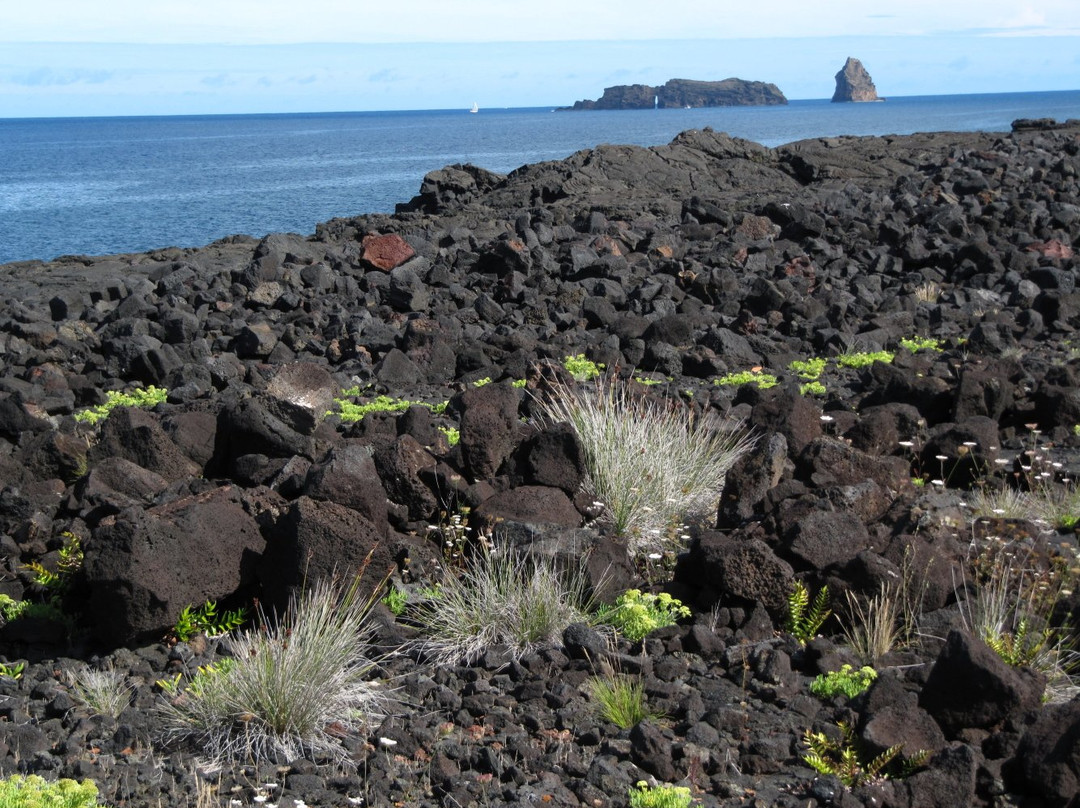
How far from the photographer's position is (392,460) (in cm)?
744

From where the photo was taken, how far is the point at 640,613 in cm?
580

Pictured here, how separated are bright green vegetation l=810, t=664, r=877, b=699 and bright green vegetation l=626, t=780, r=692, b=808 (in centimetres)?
107

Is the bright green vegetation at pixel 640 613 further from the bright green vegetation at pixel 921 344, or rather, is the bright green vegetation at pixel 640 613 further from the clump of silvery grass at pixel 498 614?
the bright green vegetation at pixel 921 344

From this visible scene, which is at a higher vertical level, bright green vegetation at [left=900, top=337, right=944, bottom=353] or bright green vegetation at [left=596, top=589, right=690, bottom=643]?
bright green vegetation at [left=596, top=589, right=690, bottom=643]

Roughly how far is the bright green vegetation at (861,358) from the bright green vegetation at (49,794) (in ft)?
34.3

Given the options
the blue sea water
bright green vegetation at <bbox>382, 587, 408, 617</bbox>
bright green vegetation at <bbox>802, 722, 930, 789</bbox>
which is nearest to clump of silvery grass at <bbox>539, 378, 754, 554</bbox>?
bright green vegetation at <bbox>382, 587, 408, 617</bbox>

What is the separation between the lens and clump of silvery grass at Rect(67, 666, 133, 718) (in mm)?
5156

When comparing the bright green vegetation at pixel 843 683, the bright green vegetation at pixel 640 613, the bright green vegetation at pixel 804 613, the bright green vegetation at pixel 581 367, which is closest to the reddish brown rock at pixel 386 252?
the bright green vegetation at pixel 581 367

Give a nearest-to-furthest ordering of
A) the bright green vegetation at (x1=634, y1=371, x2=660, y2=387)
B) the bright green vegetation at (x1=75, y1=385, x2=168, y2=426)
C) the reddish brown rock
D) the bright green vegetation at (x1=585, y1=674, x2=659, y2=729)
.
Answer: the bright green vegetation at (x1=585, y1=674, x2=659, y2=729) → the bright green vegetation at (x1=75, y1=385, x2=168, y2=426) → the bright green vegetation at (x1=634, y1=371, x2=660, y2=387) → the reddish brown rock

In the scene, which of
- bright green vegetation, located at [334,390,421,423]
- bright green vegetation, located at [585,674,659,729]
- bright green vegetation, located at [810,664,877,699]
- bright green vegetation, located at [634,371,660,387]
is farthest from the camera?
bright green vegetation, located at [634,371,660,387]

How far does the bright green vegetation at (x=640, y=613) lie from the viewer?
5785 mm

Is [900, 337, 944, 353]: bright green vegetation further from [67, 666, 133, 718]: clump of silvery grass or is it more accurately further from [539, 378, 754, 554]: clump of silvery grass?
[67, 666, 133, 718]: clump of silvery grass

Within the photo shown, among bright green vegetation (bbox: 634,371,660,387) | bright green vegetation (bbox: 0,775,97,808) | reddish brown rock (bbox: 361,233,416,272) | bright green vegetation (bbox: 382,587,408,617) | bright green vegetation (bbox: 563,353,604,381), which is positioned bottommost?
bright green vegetation (bbox: 634,371,660,387)

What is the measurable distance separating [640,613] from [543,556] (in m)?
0.68
